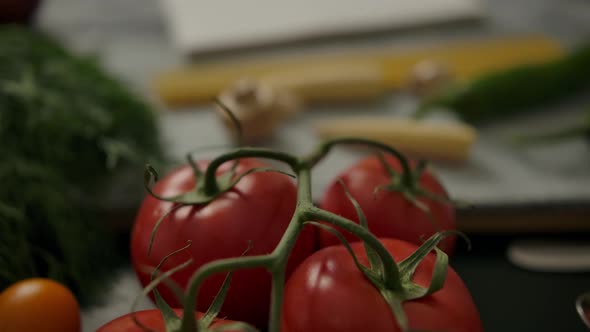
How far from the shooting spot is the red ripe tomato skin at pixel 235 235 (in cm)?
44

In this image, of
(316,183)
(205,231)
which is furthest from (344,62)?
(205,231)

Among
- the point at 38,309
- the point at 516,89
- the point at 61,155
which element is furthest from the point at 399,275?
the point at 516,89

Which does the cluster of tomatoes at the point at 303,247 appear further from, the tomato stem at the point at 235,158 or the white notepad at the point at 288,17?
the white notepad at the point at 288,17

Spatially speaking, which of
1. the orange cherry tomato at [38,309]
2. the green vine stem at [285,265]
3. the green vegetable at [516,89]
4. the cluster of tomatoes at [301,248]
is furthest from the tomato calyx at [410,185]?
the green vegetable at [516,89]

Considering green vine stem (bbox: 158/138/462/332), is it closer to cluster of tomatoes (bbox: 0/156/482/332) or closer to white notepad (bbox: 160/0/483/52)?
cluster of tomatoes (bbox: 0/156/482/332)

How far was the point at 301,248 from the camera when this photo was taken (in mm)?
470

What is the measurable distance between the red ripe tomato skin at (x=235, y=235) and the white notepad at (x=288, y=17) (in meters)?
0.75

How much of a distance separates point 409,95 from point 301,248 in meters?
0.62

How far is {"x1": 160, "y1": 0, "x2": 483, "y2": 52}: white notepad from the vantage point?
3.94ft

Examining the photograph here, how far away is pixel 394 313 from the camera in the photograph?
0.35 meters

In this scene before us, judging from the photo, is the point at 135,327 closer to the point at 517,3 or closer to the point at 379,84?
the point at 379,84

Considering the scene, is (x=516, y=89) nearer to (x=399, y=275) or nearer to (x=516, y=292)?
(x=516, y=292)

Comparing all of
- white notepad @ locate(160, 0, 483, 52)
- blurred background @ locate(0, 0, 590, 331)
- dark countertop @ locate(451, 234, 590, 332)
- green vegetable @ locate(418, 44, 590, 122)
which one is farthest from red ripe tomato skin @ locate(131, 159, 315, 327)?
white notepad @ locate(160, 0, 483, 52)

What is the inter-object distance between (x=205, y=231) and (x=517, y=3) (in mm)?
1173
